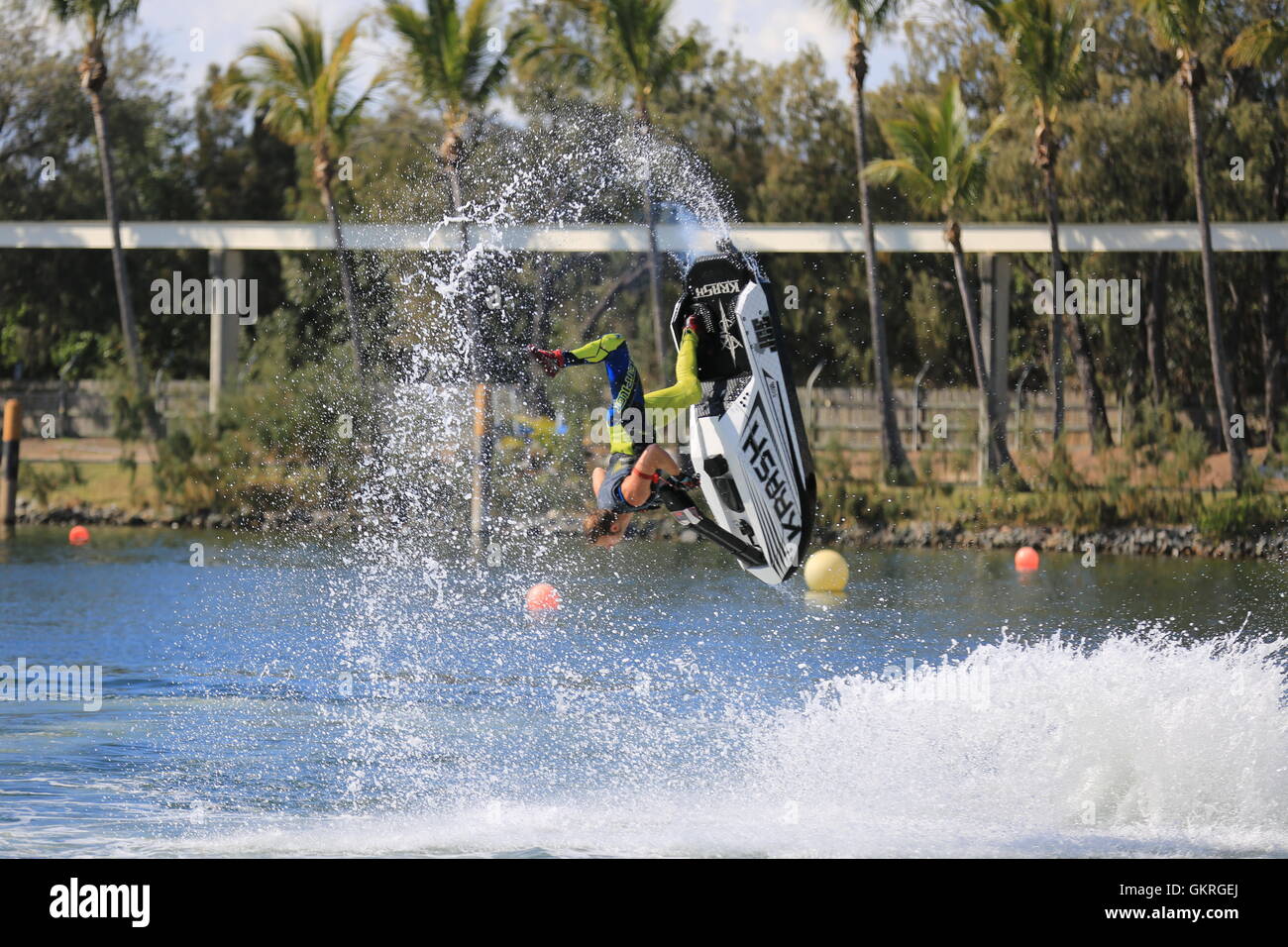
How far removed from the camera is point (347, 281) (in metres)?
26.9

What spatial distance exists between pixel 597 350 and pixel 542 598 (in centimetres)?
839

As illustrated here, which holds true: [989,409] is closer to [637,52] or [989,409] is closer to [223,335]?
[637,52]

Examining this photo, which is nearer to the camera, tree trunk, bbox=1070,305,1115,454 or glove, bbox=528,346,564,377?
glove, bbox=528,346,564,377

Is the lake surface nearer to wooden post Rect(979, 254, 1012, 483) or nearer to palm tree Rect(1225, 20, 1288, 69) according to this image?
wooden post Rect(979, 254, 1012, 483)

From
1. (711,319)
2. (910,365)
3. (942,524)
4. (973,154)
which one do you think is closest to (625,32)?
(973,154)

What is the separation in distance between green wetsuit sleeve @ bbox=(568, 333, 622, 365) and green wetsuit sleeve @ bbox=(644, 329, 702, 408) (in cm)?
35

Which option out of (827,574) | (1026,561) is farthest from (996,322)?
(827,574)

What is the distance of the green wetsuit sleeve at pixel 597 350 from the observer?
9.45 m

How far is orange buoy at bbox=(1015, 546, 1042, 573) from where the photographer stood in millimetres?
21003

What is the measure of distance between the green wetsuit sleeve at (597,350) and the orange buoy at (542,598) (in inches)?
317

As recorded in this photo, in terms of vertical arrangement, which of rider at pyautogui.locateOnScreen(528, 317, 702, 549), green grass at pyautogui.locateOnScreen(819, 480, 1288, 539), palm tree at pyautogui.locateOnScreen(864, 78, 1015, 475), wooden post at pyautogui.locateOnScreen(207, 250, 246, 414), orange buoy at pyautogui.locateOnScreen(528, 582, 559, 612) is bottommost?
orange buoy at pyautogui.locateOnScreen(528, 582, 559, 612)

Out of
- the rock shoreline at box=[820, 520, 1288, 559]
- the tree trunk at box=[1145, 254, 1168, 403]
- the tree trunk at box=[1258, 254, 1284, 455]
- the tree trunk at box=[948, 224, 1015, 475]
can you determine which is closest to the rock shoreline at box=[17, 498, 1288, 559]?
the rock shoreline at box=[820, 520, 1288, 559]

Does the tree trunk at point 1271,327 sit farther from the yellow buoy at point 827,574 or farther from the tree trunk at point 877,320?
the yellow buoy at point 827,574

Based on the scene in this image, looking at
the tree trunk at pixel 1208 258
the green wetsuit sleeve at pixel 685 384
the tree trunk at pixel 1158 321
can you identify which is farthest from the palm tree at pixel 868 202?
the green wetsuit sleeve at pixel 685 384
